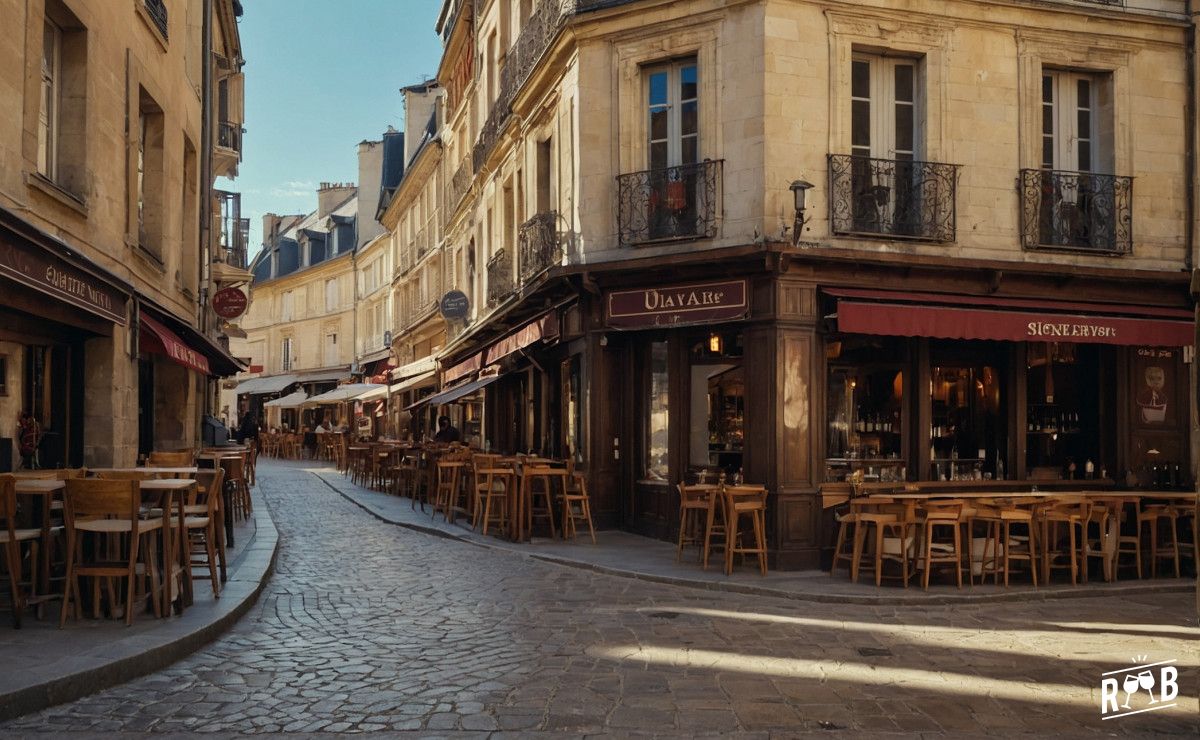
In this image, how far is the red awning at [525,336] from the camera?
578 inches

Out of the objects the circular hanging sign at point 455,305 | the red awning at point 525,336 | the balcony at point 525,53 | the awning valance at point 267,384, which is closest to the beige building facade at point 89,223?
the red awning at point 525,336

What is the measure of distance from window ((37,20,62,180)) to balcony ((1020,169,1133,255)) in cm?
1047

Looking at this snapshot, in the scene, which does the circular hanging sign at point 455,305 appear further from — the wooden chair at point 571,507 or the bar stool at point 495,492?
the wooden chair at point 571,507

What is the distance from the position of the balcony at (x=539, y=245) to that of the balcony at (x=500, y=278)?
1.65 m

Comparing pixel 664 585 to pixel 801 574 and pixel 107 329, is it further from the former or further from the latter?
pixel 107 329

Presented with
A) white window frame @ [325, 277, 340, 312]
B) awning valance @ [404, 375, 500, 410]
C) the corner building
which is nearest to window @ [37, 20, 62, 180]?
the corner building

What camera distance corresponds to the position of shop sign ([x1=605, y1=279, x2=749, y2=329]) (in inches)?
461

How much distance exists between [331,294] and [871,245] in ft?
137

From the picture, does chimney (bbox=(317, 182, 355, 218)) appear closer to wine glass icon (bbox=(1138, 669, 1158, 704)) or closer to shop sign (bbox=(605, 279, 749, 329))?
shop sign (bbox=(605, 279, 749, 329))

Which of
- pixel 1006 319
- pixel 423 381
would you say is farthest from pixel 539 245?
pixel 423 381

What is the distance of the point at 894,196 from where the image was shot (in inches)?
480

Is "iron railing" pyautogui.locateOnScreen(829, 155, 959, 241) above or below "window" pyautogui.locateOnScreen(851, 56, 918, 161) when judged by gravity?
below

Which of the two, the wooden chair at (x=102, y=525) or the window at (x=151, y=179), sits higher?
the window at (x=151, y=179)

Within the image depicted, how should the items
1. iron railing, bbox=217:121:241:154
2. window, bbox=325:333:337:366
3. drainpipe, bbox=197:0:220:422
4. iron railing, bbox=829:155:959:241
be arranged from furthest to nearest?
window, bbox=325:333:337:366 < iron railing, bbox=217:121:241:154 < drainpipe, bbox=197:0:220:422 < iron railing, bbox=829:155:959:241
